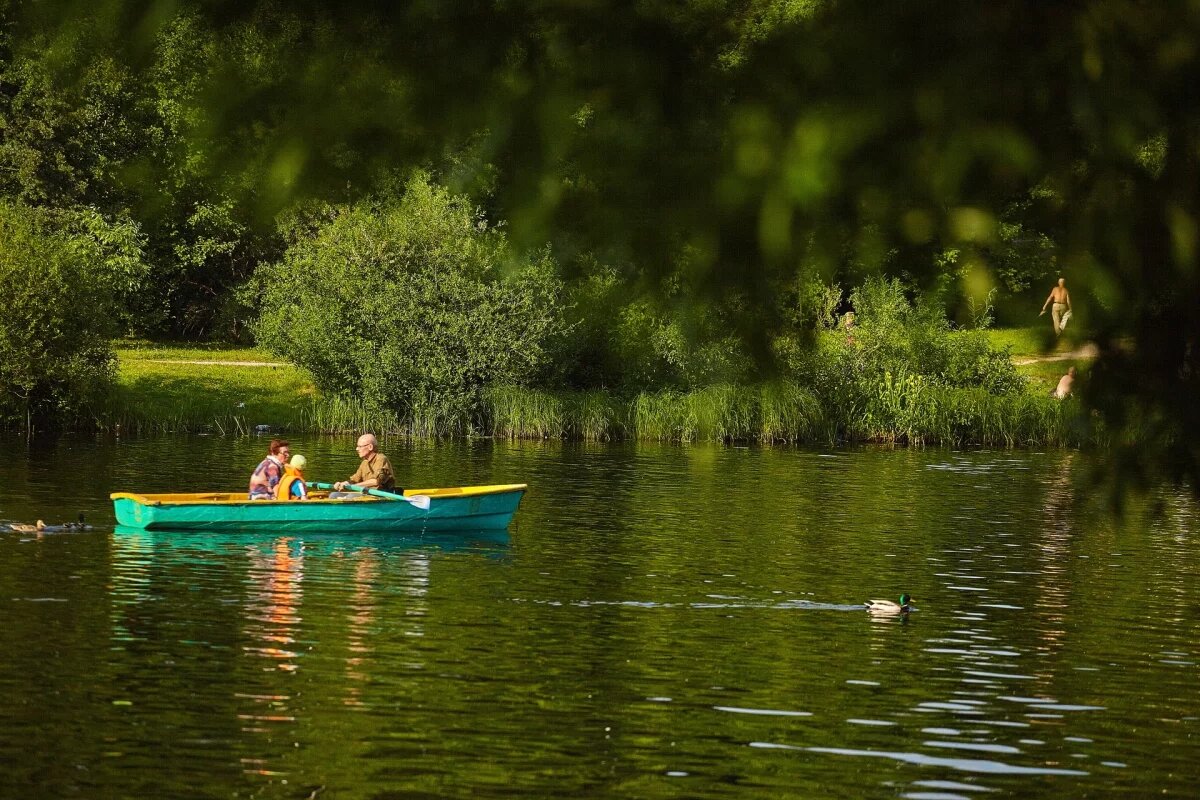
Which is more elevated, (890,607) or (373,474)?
(373,474)

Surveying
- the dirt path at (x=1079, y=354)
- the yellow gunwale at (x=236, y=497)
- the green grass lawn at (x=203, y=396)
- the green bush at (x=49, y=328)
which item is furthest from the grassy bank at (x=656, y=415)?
the dirt path at (x=1079, y=354)

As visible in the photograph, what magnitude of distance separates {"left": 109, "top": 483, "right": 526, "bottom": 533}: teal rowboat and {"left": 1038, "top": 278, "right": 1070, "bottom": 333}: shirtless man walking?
20555 millimetres

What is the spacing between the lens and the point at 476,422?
A: 45.8m

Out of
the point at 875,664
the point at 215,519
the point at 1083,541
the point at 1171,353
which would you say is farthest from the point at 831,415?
the point at 1171,353

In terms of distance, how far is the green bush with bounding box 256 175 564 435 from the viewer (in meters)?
44.9

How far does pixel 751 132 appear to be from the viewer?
450 centimetres

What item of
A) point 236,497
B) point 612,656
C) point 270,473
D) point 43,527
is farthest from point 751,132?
point 270,473

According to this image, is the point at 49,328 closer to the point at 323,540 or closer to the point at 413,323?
the point at 413,323

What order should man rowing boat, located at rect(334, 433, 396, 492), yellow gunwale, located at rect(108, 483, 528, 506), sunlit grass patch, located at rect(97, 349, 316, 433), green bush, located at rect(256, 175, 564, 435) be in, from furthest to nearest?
green bush, located at rect(256, 175, 564, 435)
sunlit grass patch, located at rect(97, 349, 316, 433)
man rowing boat, located at rect(334, 433, 396, 492)
yellow gunwale, located at rect(108, 483, 528, 506)

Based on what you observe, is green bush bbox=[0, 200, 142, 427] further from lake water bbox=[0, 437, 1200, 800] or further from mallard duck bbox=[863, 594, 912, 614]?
mallard duck bbox=[863, 594, 912, 614]

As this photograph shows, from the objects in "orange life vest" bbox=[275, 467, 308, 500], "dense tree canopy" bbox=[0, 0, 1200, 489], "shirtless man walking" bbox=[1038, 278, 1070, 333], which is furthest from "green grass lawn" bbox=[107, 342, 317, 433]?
"shirtless man walking" bbox=[1038, 278, 1070, 333]

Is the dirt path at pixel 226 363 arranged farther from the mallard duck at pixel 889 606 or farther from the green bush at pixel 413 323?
the mallard duck at pixel 889 606

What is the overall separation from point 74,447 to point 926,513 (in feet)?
56.0

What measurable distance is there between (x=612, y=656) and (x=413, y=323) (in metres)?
29.8
